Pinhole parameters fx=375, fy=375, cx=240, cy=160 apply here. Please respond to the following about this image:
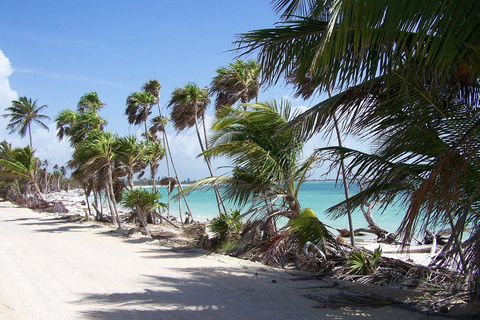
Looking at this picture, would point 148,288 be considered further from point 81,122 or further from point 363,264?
point 81,122

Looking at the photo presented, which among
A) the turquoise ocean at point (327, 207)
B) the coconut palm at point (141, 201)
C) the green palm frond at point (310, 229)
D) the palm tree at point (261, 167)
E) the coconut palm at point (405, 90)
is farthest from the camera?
the coconut palm at point (141, 201)

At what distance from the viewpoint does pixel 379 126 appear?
4.47 m

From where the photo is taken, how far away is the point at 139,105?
24812mm

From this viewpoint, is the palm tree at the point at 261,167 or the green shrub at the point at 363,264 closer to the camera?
the green shrub at the point at 363,264

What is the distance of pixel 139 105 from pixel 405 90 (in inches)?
890

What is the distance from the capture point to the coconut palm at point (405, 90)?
2.99 metres

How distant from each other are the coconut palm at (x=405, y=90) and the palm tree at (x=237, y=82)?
9585 mm

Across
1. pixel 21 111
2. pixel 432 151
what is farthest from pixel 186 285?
pixel 21 111

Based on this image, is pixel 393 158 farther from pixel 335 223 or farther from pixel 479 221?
pixel 335 223

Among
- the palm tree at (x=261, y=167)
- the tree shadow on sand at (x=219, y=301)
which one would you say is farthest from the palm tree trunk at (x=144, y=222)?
the tree shadow on sand at (x=219, y=301)

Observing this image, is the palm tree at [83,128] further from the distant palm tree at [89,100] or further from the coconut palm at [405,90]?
the coconut palm at [405,90]

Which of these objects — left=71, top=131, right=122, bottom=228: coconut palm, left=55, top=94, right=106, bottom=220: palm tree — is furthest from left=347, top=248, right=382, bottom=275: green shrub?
left=55, top=94, right=106, bottom=220: palm tree

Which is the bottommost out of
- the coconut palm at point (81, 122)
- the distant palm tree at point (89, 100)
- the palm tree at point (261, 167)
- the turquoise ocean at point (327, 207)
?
the turquoise ocean at point (327, 207)

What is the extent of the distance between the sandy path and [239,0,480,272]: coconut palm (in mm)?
1984
